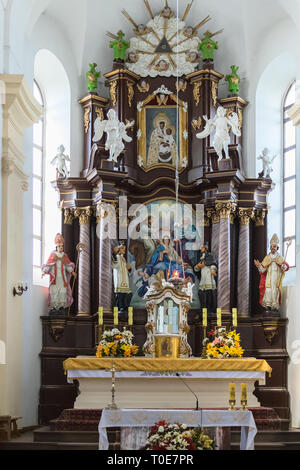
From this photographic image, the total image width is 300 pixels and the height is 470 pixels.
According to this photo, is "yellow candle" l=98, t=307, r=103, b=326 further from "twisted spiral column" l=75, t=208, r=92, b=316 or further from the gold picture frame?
the gold picture frame

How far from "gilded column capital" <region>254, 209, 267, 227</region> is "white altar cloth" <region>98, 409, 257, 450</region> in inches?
298

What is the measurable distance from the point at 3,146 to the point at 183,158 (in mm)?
4816

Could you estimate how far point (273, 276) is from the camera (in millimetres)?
18359

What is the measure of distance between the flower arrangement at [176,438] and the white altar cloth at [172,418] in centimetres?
39

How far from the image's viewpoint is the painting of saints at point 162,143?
781 inches

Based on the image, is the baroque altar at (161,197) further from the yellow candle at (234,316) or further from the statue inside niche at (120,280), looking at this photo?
the yellow candle at (234,316)

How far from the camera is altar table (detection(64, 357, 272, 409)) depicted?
1589 cm

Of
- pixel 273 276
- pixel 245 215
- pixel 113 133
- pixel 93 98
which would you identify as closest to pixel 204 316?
pixel 273 276

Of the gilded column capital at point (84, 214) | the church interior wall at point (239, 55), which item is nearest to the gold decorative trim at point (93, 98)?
the church interior wall at point (239, 55)

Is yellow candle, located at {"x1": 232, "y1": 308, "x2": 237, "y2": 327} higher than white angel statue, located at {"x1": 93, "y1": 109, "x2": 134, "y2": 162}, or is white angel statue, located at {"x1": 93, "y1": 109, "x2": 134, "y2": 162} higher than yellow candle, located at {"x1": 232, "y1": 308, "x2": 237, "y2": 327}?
white angel statue, located at {"x1": 93, "y1": 109, "x2": 134, "y2": 162}

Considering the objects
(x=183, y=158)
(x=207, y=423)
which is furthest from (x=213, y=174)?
(x=207, y=423)

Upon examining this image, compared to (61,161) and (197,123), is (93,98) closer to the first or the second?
(61,161)

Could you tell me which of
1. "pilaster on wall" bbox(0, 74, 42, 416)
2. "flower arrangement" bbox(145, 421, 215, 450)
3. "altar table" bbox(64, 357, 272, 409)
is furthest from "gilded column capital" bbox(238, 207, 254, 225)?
"flower arrangement" bbox(145, 421, 215, 450)

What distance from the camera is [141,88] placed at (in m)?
20.1
